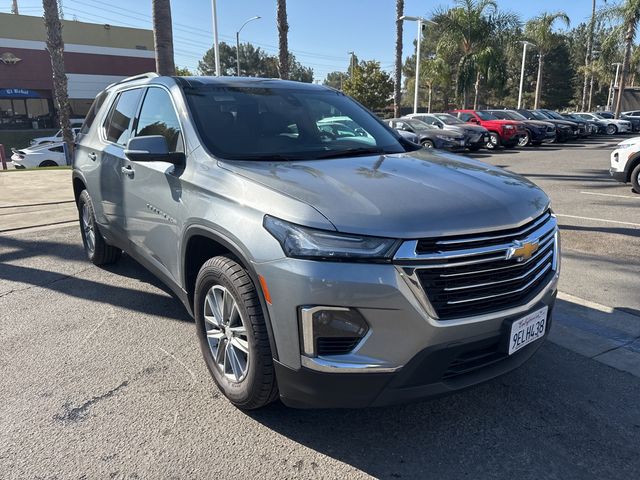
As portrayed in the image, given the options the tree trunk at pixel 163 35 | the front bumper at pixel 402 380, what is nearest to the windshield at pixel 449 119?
the tree trunk at pixel 163 35

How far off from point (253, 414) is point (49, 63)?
39.1 meters

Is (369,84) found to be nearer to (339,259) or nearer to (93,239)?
(93,239)

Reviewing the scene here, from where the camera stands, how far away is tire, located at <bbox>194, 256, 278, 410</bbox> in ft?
8.21

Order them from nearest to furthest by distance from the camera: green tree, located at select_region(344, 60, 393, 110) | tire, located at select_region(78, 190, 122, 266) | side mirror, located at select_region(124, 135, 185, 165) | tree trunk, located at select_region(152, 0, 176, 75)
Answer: side mirror, located at select_region(124, 135, 185, 165) → tire, located at select_region(78, 190, 122, 266) → tree trunk, located at select_region(152, 0, 176, 75) → green tree, located at select_region(344, 60, 393, 110)

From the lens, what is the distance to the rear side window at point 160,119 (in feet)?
11.2

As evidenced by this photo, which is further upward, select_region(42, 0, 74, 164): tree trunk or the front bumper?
select_region(42, 0, 74, 164): tree trunk

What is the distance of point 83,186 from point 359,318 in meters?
4.33

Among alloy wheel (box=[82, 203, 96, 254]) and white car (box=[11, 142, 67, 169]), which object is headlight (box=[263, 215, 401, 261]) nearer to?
alloy wheel (box=[82, 203, 96, 254])

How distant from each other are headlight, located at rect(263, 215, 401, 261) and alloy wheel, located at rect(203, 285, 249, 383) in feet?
1.86

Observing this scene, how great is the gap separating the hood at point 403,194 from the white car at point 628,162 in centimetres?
803

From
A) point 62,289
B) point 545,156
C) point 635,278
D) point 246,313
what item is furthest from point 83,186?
point 545,156

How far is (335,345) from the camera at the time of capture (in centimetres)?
227

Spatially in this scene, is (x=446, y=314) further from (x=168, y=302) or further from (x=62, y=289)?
(x=62, y=289)

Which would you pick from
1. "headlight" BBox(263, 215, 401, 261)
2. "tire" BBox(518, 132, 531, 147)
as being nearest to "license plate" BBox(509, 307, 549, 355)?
"headlight" BBox(263, 215, 401, 261)
